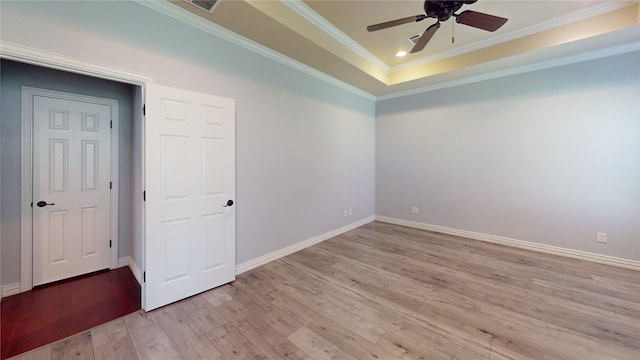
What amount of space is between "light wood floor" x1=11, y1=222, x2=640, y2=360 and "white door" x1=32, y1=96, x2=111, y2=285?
1.49m

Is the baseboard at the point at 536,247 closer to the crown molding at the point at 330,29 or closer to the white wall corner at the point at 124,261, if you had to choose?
the crown molding at the point at 330,29

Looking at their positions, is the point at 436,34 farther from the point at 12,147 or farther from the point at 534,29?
the point at 12,147

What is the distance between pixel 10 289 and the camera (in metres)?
2.44

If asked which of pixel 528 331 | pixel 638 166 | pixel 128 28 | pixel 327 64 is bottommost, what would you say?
pixel 528 331

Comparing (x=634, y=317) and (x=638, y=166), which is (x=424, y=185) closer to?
(x=638, y=166)

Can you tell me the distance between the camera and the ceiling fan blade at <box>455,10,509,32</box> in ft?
7.08

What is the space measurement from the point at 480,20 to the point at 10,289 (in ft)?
18.3

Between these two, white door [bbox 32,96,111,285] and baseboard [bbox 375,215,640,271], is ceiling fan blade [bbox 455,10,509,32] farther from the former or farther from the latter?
white door [bbox 32,96,111,285]

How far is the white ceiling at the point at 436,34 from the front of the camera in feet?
8.68

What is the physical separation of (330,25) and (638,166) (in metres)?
4.56

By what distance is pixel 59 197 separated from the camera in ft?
9.12

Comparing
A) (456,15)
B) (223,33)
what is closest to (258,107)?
(223,33)

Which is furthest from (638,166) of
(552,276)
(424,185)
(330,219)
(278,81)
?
(278,81)

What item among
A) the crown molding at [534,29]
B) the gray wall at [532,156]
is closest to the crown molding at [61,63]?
the crown molding at [534,29]
